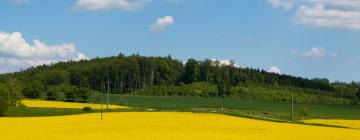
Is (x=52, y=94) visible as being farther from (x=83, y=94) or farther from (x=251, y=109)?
(x=251, y=109)

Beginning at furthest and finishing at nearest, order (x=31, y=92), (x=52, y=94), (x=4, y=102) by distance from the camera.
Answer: (x=31, y=92) → (x=52, y=94) → (x=4, y=102)

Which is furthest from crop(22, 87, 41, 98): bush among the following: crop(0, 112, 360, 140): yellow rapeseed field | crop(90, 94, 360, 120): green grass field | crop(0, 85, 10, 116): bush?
crop(0, 112, 360, 140): yellow rapeseed field

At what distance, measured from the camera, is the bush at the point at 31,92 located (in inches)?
5719

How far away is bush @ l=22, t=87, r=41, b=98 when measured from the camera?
14525cm

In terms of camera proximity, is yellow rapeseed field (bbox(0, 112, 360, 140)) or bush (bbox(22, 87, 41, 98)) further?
bush (bbox(22, 87, 41, 98))

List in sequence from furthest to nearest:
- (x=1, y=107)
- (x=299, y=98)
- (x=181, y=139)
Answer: (x=299, y=98) < (x=1, y=107) < (x=181, y=139)

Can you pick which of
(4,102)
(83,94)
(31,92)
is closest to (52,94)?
(31,92)

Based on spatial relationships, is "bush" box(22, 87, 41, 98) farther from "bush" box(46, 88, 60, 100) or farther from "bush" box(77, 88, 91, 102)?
"bush" box(77, 88, 91, 102)

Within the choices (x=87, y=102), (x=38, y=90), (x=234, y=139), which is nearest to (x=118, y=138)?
(x=234, y=139)

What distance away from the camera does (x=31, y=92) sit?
146 m

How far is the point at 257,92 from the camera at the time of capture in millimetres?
196375

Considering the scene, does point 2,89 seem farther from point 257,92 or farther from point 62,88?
point 257,92

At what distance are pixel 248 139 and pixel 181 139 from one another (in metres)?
4.91

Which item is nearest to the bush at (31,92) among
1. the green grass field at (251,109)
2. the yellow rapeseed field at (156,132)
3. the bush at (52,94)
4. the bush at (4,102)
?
the bush at (52,94)
